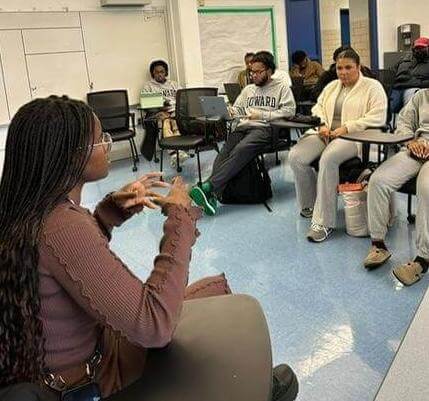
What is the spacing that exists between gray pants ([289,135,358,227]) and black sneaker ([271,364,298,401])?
1.89m

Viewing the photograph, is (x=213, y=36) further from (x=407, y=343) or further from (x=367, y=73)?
(x=407, y=343)

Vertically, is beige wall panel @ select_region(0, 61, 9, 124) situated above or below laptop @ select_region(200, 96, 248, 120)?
above

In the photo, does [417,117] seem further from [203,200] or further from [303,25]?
[303,25]

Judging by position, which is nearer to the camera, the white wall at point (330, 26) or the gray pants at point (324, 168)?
the gray pants at point (324, 168)

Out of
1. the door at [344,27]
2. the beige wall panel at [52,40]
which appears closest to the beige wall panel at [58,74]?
the beige wall panel at [52,40]

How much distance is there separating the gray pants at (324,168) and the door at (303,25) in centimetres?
509

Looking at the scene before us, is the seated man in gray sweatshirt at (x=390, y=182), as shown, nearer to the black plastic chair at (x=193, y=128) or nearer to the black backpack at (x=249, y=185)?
the black backpack at (x=249, y=185)

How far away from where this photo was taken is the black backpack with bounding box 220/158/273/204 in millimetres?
4012

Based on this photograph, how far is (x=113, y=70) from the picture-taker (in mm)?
6145

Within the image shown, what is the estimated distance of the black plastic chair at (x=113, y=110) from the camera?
18.7 ft

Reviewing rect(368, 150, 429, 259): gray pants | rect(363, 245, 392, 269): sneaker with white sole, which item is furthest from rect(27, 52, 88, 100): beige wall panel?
rect(363, 245, 392, 269): sneaker with white sole

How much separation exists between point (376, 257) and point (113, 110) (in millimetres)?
3891

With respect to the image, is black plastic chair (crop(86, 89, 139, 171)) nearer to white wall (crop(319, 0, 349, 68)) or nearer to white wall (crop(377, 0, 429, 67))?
white wall (crop(377, 0, 429, 67))

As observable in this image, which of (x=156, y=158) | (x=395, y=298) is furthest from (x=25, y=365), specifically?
(x=156, y=158)
